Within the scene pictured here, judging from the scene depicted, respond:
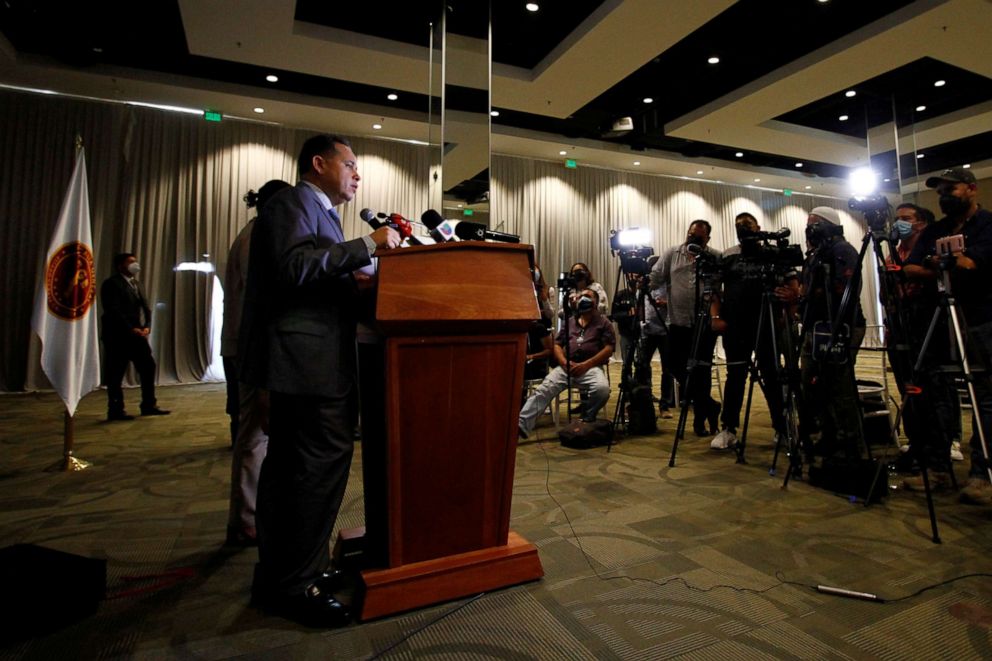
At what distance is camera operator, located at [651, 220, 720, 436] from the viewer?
13.4 ft

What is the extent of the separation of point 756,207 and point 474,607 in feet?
41.3

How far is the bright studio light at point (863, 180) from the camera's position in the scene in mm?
10133

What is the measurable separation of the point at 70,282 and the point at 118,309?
6.84ft

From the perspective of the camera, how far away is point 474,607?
5.33ft

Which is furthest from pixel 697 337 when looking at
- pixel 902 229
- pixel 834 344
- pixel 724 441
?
pixel 902 229

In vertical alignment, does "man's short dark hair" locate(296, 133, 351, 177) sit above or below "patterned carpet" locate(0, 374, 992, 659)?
above

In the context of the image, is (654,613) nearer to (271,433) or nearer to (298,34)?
(271,433)

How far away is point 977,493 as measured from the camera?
2518 mm

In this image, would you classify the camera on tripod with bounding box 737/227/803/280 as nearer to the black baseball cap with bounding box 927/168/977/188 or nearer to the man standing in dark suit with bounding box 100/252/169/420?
the black baseball cap with bounding box 927/168/977/188

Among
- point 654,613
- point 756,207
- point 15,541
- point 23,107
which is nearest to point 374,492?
point 654,613

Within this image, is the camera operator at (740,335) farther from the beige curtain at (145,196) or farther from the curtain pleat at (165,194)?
the beige curtain at (145,196)

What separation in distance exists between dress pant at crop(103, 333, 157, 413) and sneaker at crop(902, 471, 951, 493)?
6.09 m

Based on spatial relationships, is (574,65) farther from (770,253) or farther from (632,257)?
(770,253)

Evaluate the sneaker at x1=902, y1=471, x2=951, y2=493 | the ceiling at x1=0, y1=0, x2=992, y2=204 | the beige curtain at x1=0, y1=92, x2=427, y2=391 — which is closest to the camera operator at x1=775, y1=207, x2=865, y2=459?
the sneaker at x1=902, y1=471, x2=951, y2=493
